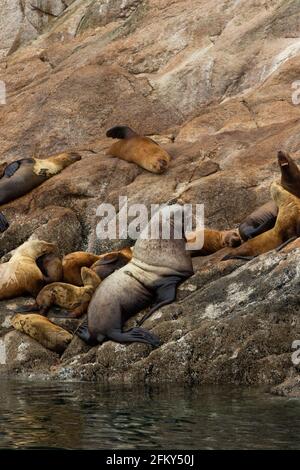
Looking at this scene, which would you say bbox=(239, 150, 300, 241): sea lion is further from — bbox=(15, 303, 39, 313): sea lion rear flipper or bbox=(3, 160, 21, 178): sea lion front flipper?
bbox=(3, 160, 21, 178): sea lion front flipper

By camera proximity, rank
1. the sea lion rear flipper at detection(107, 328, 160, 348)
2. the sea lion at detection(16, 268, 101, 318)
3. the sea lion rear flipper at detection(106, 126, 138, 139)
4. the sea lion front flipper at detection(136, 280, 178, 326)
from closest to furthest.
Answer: the sea lion rear flipper at detection(107, 328, 160, 348)
the sea lion front flipper at detection(136, 280, 178, 326)
the sea lion at detection(16, 268, 101, 318)
the sea lion rear flipper at detection(106, 126, 138, 139)

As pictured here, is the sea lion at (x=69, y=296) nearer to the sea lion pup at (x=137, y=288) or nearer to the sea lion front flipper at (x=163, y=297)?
the sea lion pup at (x=137, y=288)

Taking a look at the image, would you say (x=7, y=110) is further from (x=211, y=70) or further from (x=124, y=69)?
(x=211, y=70)


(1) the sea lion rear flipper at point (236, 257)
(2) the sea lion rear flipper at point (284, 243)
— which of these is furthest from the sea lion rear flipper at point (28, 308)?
(2) the sea lion rear flipper at point (284, 243)

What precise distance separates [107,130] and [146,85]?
1.28 m

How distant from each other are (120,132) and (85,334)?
20.8 ft

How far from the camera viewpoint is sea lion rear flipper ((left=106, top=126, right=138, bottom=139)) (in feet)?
55.5

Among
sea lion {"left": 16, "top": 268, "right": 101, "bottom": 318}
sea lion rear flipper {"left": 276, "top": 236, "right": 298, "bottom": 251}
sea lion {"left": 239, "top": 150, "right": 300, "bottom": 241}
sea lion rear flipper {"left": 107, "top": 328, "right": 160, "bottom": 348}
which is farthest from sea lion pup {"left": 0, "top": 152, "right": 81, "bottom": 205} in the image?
sea lion rear flipper {"left": 276, "top": 236, "right": 298, "bottom": 251}

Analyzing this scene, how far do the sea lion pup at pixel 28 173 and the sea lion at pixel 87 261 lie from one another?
3119mm

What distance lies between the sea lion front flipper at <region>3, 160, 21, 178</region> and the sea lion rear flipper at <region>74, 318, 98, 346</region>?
5554mm

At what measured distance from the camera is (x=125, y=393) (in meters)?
9.49

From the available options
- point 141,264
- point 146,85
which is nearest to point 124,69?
point 146,85

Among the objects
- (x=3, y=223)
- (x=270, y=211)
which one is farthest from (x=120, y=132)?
(x=270, y=211)

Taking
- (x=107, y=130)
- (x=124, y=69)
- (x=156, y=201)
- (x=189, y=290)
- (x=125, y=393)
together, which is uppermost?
(x=124, y=69)
